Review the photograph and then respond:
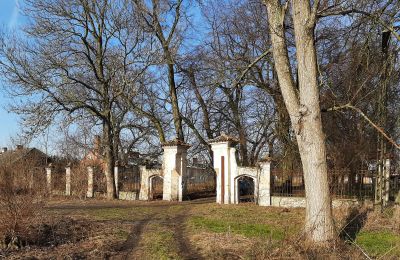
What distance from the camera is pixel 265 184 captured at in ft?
59.9

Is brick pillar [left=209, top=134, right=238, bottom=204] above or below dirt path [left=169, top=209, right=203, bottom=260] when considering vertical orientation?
above

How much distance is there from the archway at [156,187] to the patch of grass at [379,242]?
13.1 meters

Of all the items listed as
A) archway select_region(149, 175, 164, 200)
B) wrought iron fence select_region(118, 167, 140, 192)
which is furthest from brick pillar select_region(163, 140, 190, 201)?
wrought iron fence select_region(118, 167, 140, 192)

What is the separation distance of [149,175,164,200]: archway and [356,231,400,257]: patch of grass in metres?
13.1

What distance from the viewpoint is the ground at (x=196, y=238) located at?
8.25 meters

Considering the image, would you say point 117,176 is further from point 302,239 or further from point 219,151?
point 302,239

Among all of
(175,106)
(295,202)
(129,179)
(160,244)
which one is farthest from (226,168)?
(160,244)

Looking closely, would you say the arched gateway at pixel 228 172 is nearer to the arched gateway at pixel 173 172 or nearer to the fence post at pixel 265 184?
the fence post at pixel 265 184

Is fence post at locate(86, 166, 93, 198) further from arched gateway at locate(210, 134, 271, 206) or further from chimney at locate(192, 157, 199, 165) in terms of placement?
arched gateway at locate(210, 134, 271, 206)

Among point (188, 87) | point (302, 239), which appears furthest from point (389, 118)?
point (188, 87)

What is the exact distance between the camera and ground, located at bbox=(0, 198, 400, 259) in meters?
8.25

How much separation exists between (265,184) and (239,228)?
698cm

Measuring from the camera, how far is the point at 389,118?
50.4 ft

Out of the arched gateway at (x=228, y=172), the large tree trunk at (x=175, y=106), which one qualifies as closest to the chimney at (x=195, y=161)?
the large tree trunk at (x=175, y=106)
